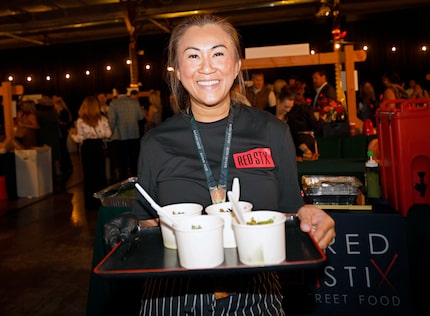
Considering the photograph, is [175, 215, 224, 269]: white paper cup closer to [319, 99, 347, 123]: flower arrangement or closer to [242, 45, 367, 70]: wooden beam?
[319, 99, 347, 123]: flower arrangement

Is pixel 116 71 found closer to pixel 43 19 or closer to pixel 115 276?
pixel 43 19

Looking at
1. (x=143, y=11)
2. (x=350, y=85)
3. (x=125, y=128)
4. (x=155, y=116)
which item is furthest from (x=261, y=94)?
(x=143, y=11)

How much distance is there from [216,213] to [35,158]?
6295 millimetres

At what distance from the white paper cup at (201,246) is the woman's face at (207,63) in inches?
20.5

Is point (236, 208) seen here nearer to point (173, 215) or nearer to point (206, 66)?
point (173, 215)

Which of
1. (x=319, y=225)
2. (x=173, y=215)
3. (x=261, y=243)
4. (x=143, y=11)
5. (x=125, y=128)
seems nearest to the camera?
(x=261, y=243)

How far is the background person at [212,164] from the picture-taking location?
124cm

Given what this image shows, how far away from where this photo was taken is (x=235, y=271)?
3.20 ft

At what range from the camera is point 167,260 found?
1.05 metres

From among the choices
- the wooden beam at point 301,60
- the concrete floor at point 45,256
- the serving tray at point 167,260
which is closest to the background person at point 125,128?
the concrete floor at point 45,256

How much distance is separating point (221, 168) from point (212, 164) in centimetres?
4

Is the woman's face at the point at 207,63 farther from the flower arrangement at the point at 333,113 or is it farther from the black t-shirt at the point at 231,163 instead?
the flower arrangement at the point at 333,113

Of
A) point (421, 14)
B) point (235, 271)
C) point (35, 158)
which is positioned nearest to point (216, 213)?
point (235, 271)

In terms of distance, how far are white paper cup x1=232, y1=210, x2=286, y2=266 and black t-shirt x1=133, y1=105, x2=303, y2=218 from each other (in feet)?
1.18
